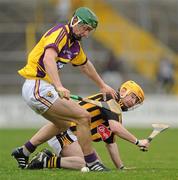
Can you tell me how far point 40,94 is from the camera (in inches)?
395

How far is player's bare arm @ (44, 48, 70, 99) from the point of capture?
946 centimetres

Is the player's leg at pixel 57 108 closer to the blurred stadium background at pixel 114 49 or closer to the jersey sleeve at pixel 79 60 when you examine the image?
the jersey sleeve at pixel 79 60

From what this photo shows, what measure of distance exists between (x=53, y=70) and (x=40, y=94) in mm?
560

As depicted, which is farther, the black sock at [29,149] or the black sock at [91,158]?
the black sock at [29,149]

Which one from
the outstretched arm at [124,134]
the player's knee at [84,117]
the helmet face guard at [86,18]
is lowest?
the outstretched arm at [124,134]

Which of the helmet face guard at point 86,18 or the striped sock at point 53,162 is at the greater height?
the helmet face guard at point 86,18

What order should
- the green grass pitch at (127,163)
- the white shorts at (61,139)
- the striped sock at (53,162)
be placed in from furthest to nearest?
the white shorts at (61,139) → the striped sock at (53,162) → the green grass pitch at (127,163)

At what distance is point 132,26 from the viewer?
29.8 meters

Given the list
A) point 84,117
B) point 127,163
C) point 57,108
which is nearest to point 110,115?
point 84,117

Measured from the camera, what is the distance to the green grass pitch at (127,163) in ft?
30.9

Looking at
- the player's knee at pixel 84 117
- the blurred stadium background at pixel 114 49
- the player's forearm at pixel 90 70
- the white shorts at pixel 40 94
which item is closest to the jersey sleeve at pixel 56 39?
the white shorts at pixel 40 94

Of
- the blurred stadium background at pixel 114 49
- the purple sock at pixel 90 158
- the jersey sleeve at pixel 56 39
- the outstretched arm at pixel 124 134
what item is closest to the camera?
the jersey sleeve at pixel 56 39

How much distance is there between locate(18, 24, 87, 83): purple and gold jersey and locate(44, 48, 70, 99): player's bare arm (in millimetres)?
97

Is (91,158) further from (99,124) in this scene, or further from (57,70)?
(57,70)
